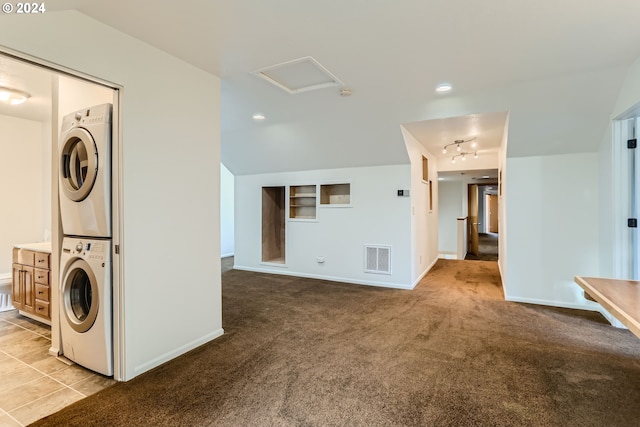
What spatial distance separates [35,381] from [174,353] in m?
0.93

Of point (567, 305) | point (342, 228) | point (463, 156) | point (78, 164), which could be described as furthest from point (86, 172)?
point (463, 156)

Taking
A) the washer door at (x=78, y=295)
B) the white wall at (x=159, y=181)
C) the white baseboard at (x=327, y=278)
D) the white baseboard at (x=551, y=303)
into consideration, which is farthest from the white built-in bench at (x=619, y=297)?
the washer door at (x=78, y=295)

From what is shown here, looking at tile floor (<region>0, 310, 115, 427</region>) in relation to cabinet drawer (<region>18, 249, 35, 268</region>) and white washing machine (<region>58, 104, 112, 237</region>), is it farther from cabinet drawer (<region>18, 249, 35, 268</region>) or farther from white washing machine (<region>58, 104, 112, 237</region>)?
white washing machine (<region>58, 104, 112, 237</region>)

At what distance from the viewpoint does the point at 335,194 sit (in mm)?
5781

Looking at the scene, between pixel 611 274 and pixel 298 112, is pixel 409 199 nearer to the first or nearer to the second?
pixel 298 112

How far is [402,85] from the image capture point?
318 centimetres

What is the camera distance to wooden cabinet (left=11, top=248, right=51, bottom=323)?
3.23 meters

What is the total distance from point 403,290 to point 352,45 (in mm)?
3662

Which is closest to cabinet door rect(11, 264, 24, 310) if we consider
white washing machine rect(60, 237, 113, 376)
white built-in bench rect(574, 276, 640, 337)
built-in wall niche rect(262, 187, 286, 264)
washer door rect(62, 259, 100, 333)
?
white washing machine rect(60, 237, 113, 376)

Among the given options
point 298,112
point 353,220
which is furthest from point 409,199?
point 298,112

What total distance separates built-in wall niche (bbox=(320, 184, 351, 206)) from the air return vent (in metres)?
1.00

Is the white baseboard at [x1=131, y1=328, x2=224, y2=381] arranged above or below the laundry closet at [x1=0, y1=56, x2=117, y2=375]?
below

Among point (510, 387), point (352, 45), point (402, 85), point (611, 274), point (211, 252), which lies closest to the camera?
point (510, 387)

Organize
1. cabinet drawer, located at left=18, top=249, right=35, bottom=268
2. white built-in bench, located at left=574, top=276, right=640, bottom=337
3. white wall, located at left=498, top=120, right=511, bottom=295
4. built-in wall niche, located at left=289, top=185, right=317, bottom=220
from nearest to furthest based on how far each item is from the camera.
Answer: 1. white built-in bench, located at left=574, top=276, right=640, bottom=337
2. cabinet drawer, located at left=18, top=249, right=35, bottom=268
3. white wall, located at left=498, top=120, right=511, bottom=295
4. built-in wall niche, located at left=289, top=185, right=317, bottom=220
